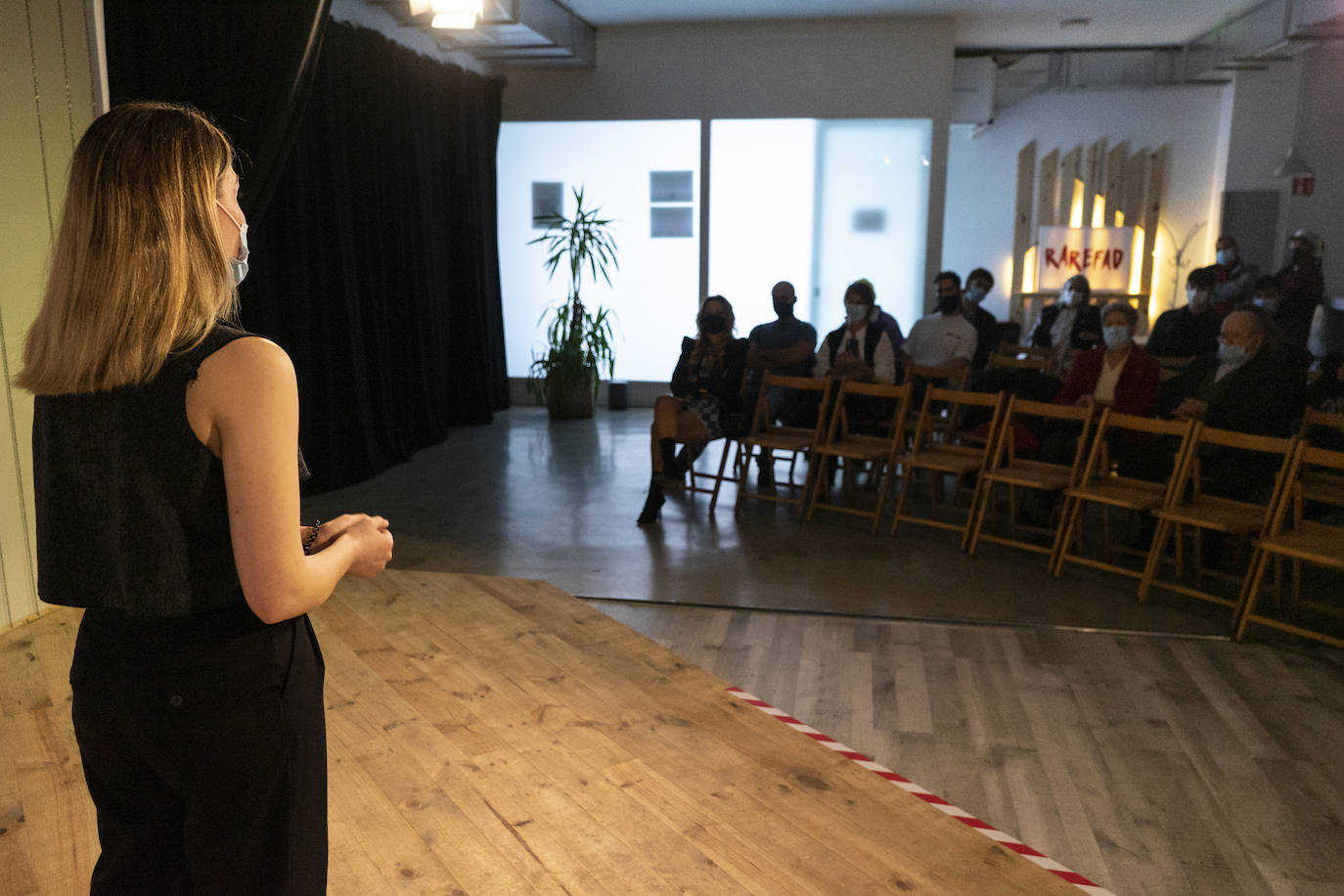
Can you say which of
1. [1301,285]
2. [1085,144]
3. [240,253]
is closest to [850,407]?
[1301,285]

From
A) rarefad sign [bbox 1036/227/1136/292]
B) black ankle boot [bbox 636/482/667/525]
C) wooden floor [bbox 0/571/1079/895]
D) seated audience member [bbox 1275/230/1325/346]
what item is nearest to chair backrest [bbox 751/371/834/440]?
black ankle boot [bbox 636/482/667/525]

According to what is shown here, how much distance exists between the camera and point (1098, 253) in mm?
11289

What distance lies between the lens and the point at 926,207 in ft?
29.9

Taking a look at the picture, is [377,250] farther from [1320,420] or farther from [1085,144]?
[1085,144]

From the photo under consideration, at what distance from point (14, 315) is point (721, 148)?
7.06 m

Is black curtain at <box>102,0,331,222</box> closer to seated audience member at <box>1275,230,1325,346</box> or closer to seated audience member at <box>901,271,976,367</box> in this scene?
seated audience member at <box>901,271,976,367</box>

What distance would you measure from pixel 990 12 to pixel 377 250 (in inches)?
213

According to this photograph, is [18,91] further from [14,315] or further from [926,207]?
[926,207]

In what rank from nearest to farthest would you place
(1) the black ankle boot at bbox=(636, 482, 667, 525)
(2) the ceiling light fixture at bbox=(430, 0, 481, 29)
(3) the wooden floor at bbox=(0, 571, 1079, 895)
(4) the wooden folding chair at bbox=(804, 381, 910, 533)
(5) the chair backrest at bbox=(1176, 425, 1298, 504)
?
1. (3) the wooden floor at bbox=(0, 571, 1079, 895)
2. (5) the chair backrest at bbox=(1176, 425, 1298, 504)
3. (4) the wooden folding chair at bbox=(804, 381, 910, 533)
4. (1) the black ankle boot at bbox=(636, 482, 667, 525)
5. (2) the ceiling light fixture at bbox=(430, 0, 481, 29)

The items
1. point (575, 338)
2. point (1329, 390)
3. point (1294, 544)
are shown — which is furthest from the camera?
point (575, 338)

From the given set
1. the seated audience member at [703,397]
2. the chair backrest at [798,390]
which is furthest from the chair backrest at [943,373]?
the seated audience member at [703,397]

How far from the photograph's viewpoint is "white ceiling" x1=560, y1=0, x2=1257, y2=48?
324 inches

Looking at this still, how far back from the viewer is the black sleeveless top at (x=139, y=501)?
1.09 m

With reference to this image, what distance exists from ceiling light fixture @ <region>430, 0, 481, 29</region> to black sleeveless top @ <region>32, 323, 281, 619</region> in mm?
5372
